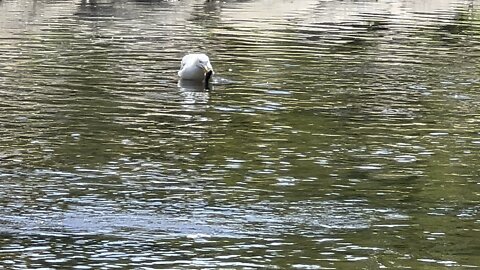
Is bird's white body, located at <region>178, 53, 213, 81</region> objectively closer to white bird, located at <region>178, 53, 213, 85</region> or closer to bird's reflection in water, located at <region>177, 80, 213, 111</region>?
white bird, located at <region>178, 53, 213, 85</region>

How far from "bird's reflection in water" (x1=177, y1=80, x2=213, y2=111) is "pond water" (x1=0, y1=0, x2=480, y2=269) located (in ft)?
0.17

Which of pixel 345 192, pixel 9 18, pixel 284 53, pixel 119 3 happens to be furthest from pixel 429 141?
pixel 119 3

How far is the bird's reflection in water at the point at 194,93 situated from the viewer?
26.5m

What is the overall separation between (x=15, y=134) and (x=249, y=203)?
275 inches

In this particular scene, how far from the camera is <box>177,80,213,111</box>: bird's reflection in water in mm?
26516

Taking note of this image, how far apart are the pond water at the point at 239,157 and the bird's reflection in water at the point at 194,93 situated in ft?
0.17

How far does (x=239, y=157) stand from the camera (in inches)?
795

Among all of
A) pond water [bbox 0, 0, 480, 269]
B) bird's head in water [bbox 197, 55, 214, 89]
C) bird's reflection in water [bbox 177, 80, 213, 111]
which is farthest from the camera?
bird's head in water [bbox 197, 55, 214, 89]

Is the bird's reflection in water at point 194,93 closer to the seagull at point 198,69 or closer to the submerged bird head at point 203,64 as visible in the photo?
the seagull at point 198,69

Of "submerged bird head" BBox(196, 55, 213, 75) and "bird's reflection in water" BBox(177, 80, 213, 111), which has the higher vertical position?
"submerged bird head" BBox(196, 55, 213, 75)

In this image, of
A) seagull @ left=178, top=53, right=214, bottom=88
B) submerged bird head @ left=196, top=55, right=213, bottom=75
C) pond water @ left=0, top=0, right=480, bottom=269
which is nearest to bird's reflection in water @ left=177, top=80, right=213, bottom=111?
pond water @ left=0, top=0, right=480, bottom=269

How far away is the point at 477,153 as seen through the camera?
69.3 feet

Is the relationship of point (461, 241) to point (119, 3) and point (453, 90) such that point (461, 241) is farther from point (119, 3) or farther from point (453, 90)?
point (119, 3)

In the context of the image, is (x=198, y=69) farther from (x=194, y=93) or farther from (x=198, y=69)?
(x=194, y=93)
